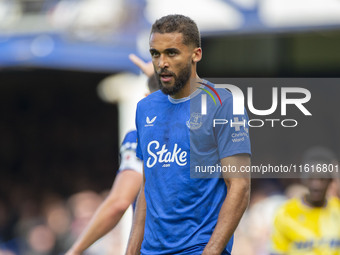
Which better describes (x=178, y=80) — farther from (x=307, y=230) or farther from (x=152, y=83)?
(x=307, y=230)

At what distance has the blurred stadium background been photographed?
491 inches

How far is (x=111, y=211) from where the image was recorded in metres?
5.26

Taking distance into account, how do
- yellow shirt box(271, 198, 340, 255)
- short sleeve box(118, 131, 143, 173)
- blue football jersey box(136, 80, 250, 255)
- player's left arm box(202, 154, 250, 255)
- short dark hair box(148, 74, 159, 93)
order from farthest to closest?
yellow shirt box(271, 198, 340, 255) → short sleeve box(118, 131, 143, 173) → short dark hair box(148, 74, 159, 93) → blue football jersey box(136, 80, 250, 255) → player's left arm box(202, 154, 250, 255)

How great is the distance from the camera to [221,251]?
3.94 m

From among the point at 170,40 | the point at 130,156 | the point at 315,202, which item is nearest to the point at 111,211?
the point at 130,156

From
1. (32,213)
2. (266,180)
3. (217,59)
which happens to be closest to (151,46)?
(266,180)

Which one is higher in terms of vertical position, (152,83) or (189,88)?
(152,83)

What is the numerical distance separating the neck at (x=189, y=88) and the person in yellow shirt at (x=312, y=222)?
346 cm

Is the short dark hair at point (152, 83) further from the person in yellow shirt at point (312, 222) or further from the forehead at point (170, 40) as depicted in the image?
the person in yellow shirt at point (312, 222)

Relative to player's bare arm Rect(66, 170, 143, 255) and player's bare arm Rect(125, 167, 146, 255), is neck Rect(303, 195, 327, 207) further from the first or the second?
player's bare arm Rect(125, 167, 146, 255)

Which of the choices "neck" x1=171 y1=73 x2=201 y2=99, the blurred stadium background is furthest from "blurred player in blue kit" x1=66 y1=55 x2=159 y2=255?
the blurred stadium background

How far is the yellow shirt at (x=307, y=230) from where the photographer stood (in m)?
7.42

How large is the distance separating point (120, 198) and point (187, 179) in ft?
4.28

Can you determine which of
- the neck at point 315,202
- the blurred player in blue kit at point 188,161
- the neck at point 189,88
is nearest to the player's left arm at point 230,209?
the blurred player in blue kit at point 188,161
